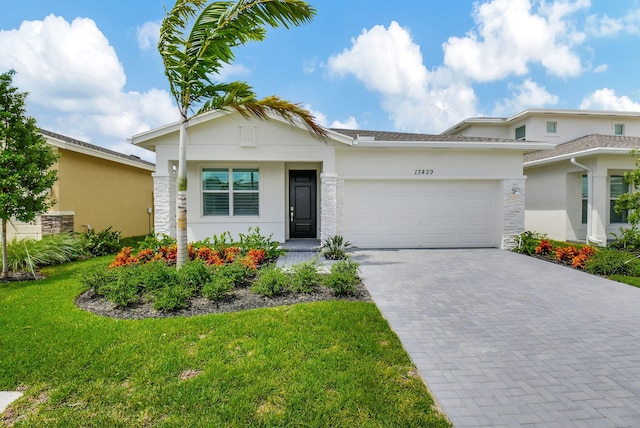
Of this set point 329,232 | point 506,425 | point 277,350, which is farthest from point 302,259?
point 506,425

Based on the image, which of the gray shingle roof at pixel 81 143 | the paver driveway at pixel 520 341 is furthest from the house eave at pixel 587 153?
the gray shingle roof at pixel 81 143

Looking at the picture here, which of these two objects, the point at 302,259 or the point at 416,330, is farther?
the point at 302,259

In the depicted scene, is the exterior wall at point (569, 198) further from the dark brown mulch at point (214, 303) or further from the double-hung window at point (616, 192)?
the dark brown mulch at point (214, 303)

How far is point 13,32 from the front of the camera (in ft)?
29.4

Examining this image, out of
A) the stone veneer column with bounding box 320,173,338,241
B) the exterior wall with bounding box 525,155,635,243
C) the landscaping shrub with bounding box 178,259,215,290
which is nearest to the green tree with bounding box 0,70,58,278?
the landscaping shrub with bounding box 178,259,215,290

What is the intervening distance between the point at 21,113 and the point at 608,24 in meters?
17.1

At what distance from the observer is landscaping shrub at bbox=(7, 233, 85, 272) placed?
8.26m

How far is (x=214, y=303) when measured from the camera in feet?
17.7

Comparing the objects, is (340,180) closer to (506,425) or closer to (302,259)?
(302,259)

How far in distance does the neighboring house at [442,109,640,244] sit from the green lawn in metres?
11.1

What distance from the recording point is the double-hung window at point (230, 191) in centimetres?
1103

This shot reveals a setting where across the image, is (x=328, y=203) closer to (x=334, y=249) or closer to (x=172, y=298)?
(x=334, y=249)

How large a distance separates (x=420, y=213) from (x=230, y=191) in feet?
21.8

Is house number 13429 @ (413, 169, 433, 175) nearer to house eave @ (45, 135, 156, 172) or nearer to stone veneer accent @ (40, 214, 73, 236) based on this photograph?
house eave @ (45, 135, 156, 172)
